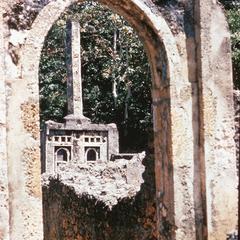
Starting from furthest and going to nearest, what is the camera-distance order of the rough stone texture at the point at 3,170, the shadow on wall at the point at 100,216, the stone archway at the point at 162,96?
the shadow on wall at the point at 100,216 < the stone archway at the point at 162,96 < the rough stone texture at the point at 3,170

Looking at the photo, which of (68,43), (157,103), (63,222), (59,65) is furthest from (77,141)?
(157,103)

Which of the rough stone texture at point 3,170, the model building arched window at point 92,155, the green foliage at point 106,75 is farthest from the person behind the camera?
the green foliage at point 106,75

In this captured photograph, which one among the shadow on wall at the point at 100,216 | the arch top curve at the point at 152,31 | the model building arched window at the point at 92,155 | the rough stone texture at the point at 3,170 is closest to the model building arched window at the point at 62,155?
the model building arched window at the point at 92,155

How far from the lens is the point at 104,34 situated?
28406mm

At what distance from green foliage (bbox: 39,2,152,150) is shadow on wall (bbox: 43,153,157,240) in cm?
1579

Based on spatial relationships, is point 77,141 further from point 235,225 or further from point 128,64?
point 235,225

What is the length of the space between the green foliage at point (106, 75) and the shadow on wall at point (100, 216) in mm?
15786

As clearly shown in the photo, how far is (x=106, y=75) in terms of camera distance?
1037 inches

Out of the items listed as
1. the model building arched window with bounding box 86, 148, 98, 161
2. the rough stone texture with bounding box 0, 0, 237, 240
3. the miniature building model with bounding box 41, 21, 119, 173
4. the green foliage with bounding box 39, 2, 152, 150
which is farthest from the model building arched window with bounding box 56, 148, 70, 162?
the rough stone texture with bounding box 0, 0, 237, 240

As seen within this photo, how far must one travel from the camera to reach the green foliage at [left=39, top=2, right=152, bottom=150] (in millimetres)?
25703

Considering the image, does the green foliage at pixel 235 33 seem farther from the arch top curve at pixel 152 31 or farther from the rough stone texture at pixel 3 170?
the rough stone texture at pixel 3 170

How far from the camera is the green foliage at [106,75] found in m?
25.7

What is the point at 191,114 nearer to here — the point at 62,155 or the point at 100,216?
the point at 100,216

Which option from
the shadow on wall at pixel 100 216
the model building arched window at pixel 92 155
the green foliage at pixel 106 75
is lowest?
the shadow on wall at pixel 100 216
